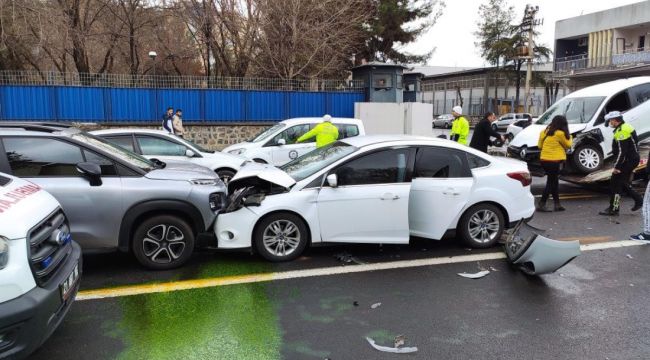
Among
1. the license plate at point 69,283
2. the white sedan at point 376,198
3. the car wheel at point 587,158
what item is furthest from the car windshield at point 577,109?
the license plate at point 69,283

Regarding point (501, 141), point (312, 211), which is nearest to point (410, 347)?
point (312, 211)

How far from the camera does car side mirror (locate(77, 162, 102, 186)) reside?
4.93 metres

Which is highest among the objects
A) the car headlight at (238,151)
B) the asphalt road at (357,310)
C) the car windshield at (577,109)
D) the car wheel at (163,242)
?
the car windshield at (577,109)

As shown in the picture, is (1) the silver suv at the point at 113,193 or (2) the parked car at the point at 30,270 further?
(1) the silver suv at the point at 113,193

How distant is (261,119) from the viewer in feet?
68.2

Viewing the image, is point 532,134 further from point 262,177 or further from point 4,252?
point 4,252

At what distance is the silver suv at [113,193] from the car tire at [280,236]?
0.58 metres

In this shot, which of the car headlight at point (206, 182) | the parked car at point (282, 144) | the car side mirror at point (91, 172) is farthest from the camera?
the parked car at point (282, 144)

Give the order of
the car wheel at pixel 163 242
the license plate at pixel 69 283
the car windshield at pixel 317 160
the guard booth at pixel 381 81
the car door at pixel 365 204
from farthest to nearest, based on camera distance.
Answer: the guard booth at pixel 381 81 → the car windshield at pixel 317 160 → the car door at pixel 365 204 → the car wheel at pixel 163 242 → the license plate at pixel 69 283

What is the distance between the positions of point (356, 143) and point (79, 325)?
3706mm

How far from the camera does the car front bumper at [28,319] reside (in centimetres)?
287

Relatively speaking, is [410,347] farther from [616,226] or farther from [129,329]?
[616,226]

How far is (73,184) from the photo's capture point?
5.04m

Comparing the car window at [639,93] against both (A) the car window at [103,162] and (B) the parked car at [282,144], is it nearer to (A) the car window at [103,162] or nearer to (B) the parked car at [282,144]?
(B) the parked car at [282,144]
